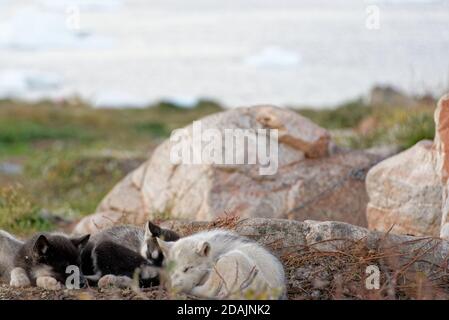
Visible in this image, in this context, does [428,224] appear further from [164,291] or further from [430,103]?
[430,103]

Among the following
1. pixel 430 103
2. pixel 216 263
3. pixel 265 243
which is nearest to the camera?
pixel 216 263

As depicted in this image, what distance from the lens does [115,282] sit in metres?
6.56

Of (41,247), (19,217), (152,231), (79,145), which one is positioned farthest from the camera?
(79,145)

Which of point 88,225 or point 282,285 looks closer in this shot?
point 282,285

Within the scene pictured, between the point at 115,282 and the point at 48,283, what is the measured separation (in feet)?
1.71

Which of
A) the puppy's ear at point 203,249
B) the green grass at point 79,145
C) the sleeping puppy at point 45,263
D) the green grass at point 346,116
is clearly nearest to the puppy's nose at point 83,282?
the sleeping puppy at point 45,263

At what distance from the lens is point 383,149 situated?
1413cm

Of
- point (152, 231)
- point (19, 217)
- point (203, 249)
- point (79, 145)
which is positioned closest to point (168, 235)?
point (152, 231)

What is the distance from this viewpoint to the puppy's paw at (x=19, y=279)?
22.5ft

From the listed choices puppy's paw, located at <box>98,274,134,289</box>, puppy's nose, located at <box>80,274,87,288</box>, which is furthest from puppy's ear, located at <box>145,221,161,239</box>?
puppy's nose, located at <box>80,274,87,288</box>

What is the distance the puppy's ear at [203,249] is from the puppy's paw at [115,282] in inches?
30.5

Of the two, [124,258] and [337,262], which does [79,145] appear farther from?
[337,262]
